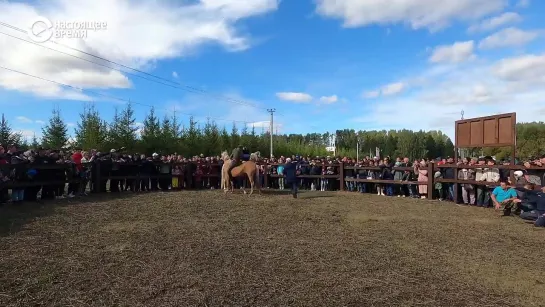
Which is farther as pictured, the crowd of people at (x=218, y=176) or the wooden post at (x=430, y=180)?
the wooden post at (x=430, y=180)

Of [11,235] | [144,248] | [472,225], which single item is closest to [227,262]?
[144,248]

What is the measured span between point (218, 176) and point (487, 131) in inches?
408

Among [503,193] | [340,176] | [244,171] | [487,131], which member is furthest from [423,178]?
[244,171]

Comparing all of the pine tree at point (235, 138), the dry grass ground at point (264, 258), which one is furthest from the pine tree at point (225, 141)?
the dry grass ground at point (264, 258)

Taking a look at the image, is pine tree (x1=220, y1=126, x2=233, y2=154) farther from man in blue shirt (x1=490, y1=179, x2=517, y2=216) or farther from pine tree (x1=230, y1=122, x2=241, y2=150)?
man in blue shirt (x1=490, y1=179, x2=517, y2=216)

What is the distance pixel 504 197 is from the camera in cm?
1073

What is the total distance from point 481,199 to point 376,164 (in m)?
4.72

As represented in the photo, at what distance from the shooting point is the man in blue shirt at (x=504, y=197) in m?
10.1

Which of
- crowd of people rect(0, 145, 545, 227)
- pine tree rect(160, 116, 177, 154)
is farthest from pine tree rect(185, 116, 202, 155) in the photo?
crowd of people rect(0, 145, 545, 227)

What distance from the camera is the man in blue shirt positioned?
10078 mm

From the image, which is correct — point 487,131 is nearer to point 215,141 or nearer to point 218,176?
point 218,176

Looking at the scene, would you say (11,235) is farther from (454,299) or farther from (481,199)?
(481,199)

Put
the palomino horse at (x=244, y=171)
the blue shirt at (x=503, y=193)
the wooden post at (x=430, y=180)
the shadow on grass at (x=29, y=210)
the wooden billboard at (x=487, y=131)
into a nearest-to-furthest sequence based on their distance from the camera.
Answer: the shadow on grass at (x=29, y=210) < the blue shirt at (x=503, y=193) < the wooden billboard at (x=487, y=131) < the wooden post at (x=430, y=180) < the palomino horse at (x=244, y=171)

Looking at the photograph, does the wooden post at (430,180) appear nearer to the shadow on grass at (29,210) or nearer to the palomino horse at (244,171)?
the palomino horse at (244,171)
